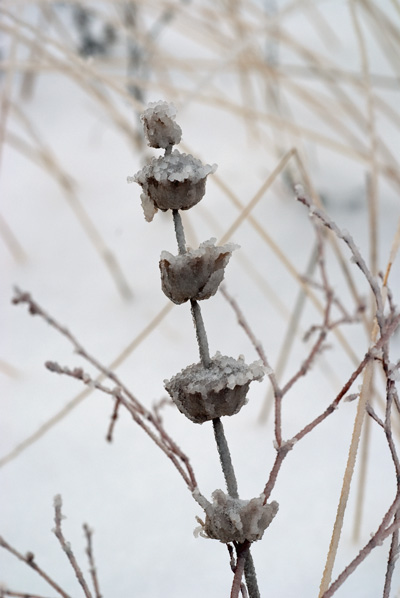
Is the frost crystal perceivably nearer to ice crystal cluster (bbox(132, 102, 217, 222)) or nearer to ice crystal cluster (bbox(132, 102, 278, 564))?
ice crystal cluster (bbox(132, 102, 278, 564))

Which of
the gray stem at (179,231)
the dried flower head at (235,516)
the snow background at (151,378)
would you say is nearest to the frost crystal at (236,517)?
the dried flower head at (235,516)

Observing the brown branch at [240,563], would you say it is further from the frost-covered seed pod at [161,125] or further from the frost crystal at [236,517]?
the frost-covered seed pod at [161,125]

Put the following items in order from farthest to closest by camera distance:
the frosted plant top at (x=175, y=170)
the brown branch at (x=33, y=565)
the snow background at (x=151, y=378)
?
the snow background at (x=151, y=378) → the brown branch at (x=33, y=565) → the frosted plant top at (x=175, y=170)

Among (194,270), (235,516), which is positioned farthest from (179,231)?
(235,516)

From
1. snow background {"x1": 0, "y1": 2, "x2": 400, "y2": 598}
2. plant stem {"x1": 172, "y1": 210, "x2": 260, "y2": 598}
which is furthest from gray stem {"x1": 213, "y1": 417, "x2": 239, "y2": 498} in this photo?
snow background {"x1": 0, "y1": 2, "x2": 400, "y2": 598}

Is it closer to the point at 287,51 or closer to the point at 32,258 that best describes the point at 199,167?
the point at 32,258

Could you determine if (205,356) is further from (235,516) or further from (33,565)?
(33,565)

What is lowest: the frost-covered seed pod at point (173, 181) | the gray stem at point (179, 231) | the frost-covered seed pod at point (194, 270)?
the frost-covered seed pod at point (194, 270)
